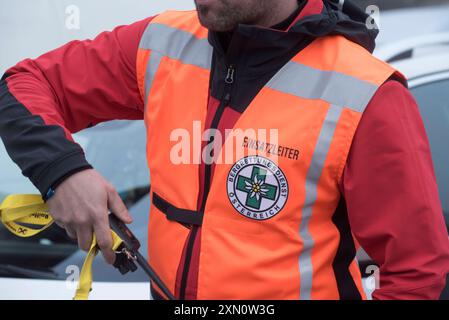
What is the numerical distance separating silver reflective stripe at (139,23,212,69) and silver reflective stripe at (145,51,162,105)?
0.02 m

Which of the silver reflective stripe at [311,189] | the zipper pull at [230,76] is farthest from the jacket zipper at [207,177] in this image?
the silver reflective stripe at [311,189]

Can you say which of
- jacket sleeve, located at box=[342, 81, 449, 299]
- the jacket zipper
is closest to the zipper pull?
the jacket zipper

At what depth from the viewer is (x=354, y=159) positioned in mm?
1684

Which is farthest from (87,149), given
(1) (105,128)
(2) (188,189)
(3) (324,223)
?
(3) (324,223)

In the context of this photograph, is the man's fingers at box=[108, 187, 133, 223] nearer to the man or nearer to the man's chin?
the man

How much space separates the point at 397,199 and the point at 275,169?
0.27m

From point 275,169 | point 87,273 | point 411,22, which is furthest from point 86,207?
point 411,22

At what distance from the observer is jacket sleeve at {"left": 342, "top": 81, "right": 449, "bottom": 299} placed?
1.64m

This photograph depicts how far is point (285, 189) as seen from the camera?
5.65 feet

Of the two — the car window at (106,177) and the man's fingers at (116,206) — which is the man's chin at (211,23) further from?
the car window at (106,177)

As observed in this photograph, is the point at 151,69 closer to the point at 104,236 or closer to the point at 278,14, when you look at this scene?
the point at 278,14

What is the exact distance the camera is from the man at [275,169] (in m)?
1.65
